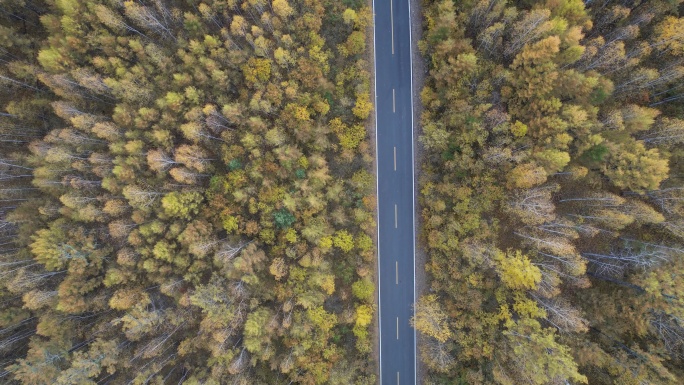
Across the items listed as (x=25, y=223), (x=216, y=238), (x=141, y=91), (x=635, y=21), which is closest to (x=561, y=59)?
(x=635, y=21)

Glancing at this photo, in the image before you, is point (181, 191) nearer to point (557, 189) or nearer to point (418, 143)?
point (418, 143)

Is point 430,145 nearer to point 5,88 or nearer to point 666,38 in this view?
point 666,38

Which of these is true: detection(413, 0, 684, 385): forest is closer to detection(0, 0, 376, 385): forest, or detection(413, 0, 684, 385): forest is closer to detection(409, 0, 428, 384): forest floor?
detection(409, 0, 428, 384): forest floor

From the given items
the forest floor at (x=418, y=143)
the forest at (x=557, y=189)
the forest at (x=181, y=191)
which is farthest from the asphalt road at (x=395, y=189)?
the forest at (x=181, y=191)

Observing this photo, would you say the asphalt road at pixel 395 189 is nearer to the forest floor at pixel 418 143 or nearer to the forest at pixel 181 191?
the forest floor at pixel 418 143

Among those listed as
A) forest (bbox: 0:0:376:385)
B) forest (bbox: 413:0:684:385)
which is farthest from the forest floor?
forest (bbox: 0:0:376:385)

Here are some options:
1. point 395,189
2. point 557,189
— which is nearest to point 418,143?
point 395,189
